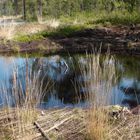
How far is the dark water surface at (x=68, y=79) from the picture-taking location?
7829mm

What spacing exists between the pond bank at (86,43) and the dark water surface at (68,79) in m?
1.78

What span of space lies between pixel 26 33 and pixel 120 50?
535 cm

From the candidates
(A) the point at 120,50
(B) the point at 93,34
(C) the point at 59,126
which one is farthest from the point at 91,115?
(B) the point at 93,34

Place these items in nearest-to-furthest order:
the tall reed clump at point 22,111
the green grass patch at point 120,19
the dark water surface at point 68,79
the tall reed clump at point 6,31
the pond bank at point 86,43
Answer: the tall reed clump at point 22,111 < the dark water surface at point 68,79 < the pond bank at point 86,43 < the tall reed clump at point 6,31 < the green grass patch at point 120,19

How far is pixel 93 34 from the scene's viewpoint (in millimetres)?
19594

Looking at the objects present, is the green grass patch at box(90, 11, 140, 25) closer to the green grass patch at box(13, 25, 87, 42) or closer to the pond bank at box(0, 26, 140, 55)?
the pond bank at box(0, 26, 140, 55)

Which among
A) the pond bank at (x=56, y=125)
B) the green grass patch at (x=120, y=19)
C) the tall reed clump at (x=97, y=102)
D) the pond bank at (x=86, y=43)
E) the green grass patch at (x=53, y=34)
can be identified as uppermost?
the tall reed clump at (x=97, y=102)

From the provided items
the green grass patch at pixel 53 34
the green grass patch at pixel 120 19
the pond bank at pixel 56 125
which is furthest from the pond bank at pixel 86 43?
the pond bank at pixel 56 125

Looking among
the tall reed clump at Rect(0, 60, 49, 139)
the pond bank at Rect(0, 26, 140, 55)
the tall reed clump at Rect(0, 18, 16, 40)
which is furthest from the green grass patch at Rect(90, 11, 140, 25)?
the tall reed clump at Rect(0, 60, 49, 139)

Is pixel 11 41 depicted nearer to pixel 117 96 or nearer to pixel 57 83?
pixel 57 83

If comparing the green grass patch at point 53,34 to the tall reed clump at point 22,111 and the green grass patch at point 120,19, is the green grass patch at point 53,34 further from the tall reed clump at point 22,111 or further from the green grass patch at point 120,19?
the tall reed clump at point 22,111

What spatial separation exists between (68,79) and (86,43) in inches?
291

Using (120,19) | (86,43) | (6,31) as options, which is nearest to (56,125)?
(86,43)

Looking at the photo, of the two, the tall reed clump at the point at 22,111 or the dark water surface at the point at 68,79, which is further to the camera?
the dark water surface at the point at 68,79
